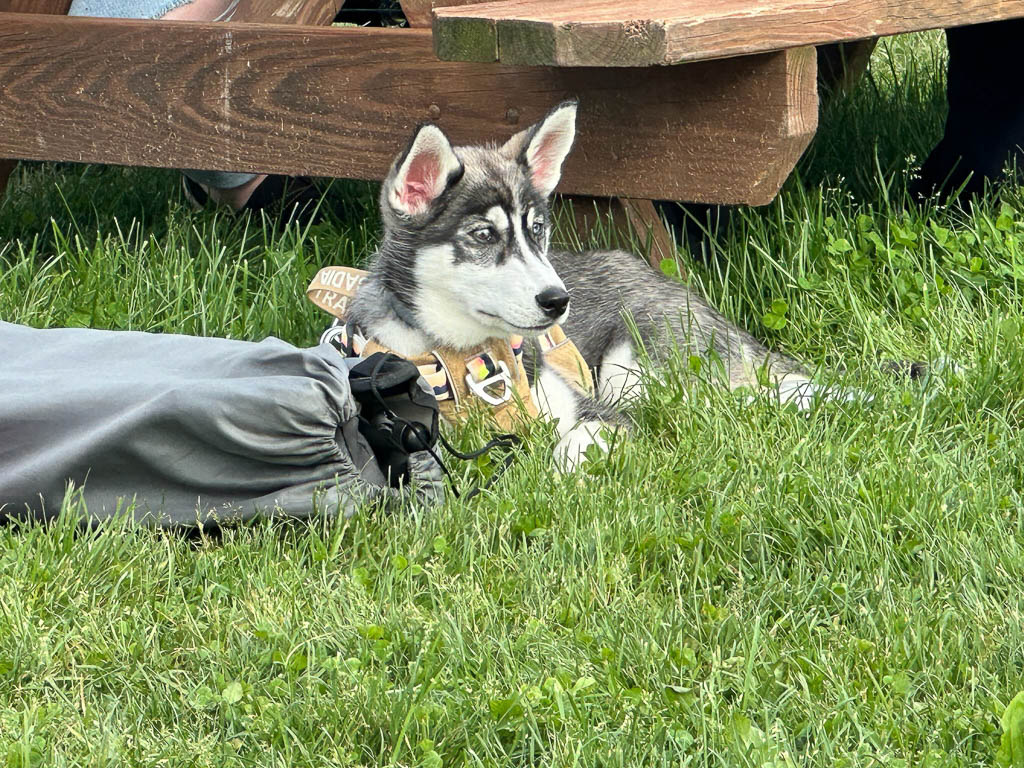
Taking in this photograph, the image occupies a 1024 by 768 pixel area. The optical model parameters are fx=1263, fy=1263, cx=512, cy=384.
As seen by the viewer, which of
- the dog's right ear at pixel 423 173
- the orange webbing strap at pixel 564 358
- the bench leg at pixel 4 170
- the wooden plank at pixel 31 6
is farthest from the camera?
the bench leg at pixel 4 170

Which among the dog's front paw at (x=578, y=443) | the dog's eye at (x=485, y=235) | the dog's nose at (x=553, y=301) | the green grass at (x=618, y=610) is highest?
the dog's eye at (x=485, y=235)

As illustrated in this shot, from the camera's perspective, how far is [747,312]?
443 centimetres

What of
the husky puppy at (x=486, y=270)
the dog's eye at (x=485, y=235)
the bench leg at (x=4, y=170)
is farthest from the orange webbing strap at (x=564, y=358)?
the bench leg at (x=4, y=170)

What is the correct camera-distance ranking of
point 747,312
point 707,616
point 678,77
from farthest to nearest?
point 747,312 < point 678,77 < point 707,616

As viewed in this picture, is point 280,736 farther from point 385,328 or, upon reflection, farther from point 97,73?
point 97,73

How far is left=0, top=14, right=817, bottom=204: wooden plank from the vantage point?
383cm

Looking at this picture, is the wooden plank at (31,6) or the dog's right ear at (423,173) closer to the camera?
the dog's right ear at (423,173)

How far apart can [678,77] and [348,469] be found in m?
1.74

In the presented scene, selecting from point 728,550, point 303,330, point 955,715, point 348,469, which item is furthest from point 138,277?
point 955,715

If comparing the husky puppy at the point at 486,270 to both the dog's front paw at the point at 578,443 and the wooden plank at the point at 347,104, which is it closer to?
the dog's front paw at the point at 578,443

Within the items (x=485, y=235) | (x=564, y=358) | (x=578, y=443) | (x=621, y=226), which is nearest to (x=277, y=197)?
(x=621, y=226)

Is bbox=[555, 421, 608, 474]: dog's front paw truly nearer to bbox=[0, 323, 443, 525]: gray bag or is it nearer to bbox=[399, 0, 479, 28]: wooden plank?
bbox=[0, 323, 443, 525]: gray bag

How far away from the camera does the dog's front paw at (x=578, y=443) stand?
3.30m

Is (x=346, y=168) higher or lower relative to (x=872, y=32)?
lower
